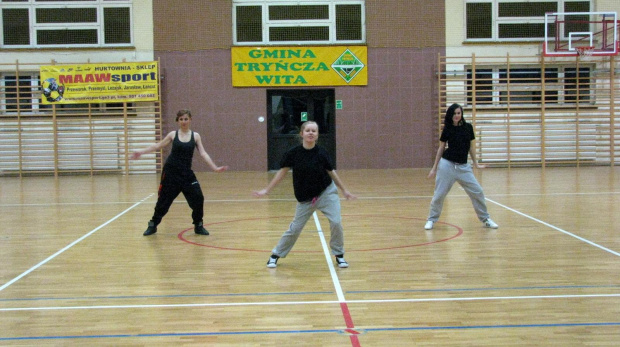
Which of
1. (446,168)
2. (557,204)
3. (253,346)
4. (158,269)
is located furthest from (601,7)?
(253,346)

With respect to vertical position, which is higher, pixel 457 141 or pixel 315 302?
pixel 457 141

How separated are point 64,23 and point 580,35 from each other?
16.0 metres

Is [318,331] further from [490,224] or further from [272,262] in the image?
[490,224]

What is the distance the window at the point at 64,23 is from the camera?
20844mm

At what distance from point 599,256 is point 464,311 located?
9.00 ft

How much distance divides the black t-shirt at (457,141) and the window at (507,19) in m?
13.1

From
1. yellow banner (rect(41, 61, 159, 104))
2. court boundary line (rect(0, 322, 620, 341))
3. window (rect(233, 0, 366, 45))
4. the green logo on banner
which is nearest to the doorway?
the green logo on banner

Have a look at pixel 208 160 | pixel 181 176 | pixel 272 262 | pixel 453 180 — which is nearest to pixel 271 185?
pixel 272 262

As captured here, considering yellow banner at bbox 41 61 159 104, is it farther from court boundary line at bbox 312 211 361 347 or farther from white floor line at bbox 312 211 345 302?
court boundary line at bbox 312 211 361 347

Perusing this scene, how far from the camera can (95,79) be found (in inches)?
814

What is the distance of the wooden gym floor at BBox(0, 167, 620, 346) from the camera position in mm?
4641

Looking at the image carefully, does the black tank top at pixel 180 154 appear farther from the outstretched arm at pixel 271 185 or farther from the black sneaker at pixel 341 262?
the black sneaker at pixel 341 262

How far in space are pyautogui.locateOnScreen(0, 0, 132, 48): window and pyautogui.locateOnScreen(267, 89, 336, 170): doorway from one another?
508cm

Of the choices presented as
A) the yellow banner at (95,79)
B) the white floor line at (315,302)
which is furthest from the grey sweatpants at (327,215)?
the yellow banner at (95,79)
